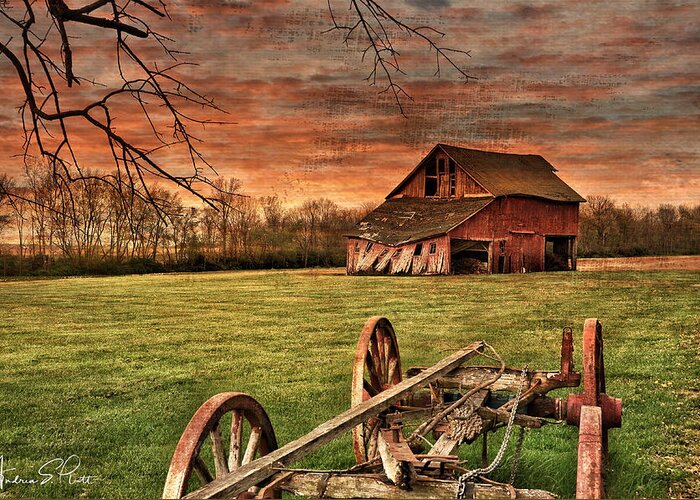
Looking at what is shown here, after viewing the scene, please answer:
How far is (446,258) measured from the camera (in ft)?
105

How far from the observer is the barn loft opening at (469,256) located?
3341 cm

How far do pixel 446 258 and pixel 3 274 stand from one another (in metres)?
20.1

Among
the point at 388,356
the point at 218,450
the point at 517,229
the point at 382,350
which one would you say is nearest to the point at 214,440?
the point at 218,450

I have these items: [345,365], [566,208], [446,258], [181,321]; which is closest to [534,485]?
[345,365]

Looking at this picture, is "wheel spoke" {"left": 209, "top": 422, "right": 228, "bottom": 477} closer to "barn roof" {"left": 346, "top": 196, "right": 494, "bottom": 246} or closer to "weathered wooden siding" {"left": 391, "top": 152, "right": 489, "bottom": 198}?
"barn roof" {"left": 346, "top": 196, "right": 494, "bottom": 246}

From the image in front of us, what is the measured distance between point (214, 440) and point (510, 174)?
3678cm

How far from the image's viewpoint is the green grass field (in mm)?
6074

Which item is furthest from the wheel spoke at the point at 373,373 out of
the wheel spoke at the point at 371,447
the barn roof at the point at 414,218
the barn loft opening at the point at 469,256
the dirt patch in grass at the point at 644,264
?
the dirt patch in grass at the point at 644,264

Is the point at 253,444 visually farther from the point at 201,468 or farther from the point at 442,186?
the point at 442,186

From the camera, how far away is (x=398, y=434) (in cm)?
433

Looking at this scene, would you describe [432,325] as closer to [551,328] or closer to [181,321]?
[551,328]

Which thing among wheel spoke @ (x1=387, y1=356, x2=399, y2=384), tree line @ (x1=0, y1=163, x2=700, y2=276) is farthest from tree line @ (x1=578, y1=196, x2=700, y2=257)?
wheel spoke @ (x1=387, y1=356, x2=399, y2=384)

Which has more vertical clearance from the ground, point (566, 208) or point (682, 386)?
point (566, 208)

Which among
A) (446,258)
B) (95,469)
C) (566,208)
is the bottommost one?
(95,469)
